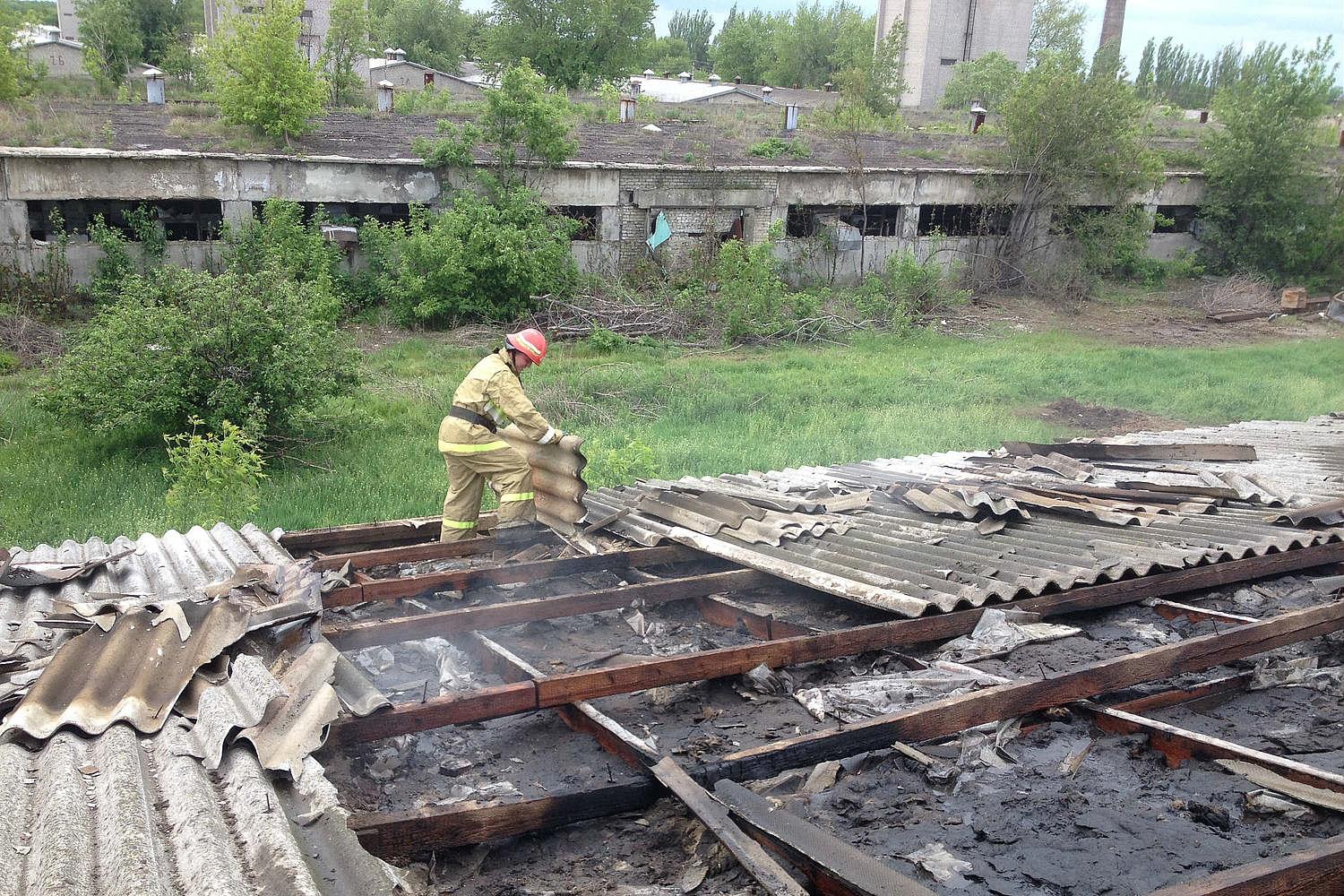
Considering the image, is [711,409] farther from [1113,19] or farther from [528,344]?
[1113,19]

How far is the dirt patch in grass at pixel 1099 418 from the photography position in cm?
1518

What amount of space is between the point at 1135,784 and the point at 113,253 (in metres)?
18.8

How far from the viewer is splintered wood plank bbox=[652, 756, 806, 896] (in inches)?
117

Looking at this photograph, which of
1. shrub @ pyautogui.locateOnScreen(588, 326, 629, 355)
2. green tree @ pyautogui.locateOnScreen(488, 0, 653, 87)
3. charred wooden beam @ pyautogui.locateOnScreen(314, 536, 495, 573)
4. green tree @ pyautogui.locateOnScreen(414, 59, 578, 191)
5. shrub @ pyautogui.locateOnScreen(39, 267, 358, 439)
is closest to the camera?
charred wooden beam @ pyautogui.locateOnScreen(314, 536, 495, 573)

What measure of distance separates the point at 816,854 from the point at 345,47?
39.7 meters

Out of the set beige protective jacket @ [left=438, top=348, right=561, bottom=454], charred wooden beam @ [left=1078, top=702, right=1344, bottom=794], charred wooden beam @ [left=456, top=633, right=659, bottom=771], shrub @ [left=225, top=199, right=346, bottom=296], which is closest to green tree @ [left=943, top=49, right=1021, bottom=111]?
shrub @ [left=225, top=199, right=346, bottom=296]

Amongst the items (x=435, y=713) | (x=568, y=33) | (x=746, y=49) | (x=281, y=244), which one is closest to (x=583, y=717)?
(x=435, y=713)

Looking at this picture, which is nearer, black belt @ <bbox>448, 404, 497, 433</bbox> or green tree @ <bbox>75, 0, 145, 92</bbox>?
black belt @ <bbox>448, 404, 497, 433</bbox>

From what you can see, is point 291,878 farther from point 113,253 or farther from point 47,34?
point 47,34

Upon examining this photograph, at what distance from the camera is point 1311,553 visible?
6.42 meters

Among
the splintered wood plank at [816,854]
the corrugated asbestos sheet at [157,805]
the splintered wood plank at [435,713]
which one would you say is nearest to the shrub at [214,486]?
the corrugated asbestos sheet at [157,805]

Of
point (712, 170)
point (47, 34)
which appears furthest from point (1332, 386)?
point (47, 34)

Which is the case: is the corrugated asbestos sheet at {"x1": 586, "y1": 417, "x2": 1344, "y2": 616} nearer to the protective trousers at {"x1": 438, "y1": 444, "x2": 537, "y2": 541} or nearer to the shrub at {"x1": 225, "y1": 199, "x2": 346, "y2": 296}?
the protective trousers at {"x1": 438, "y1": 444, "x2": 537, "y2": 541}

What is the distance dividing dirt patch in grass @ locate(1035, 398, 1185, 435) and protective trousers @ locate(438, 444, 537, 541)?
10224mm
